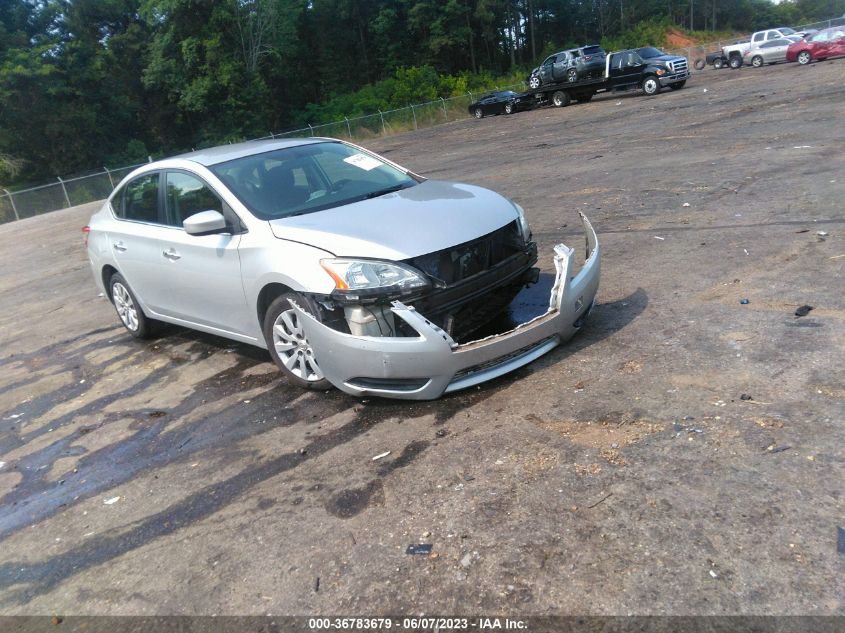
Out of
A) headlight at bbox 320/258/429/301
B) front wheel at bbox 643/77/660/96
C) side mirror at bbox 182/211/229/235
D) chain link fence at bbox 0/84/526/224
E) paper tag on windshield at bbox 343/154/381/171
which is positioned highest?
paper tag on windshield at bbox 343/154/381/171

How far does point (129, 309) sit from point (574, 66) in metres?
29.5

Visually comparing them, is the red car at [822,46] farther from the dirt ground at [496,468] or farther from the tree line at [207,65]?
the dirt ground at [496,468]

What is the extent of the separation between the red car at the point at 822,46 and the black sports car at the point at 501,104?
1301 cm

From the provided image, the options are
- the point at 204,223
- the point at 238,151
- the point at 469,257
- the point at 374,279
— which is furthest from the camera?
the point at 238,151

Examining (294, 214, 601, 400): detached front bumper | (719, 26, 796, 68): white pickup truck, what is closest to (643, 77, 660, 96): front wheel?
(719, 26, 796, 68): white pickup truck

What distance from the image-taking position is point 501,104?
36.8 metres

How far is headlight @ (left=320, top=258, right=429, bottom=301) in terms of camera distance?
443 centimetres

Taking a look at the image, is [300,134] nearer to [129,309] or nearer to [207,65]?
[207,65]

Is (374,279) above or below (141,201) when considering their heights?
below

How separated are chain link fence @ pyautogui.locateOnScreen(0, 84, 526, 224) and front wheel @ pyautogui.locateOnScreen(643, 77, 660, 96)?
13.4m

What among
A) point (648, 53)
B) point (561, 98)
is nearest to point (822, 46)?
point (648, 53)

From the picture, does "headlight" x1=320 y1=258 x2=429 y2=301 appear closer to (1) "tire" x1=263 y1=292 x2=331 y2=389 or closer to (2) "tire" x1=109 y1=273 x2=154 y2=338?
(1) "tire" x1=263 y1=292 x2=331 y2=389

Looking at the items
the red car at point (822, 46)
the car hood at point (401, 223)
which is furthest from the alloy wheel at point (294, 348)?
the red car at point (822, 46)

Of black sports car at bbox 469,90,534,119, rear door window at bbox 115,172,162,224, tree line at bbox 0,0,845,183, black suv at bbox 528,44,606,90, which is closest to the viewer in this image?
rear door window at bbox 115,172,162,224
